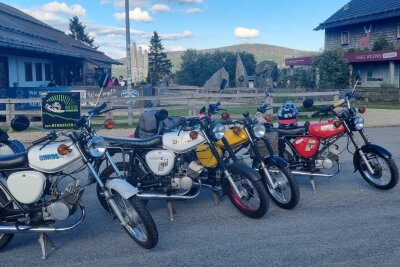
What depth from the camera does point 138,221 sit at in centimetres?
468

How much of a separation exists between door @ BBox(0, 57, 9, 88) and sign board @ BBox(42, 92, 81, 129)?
25.8 feet

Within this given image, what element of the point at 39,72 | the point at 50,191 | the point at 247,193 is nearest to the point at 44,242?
the point at 50,191

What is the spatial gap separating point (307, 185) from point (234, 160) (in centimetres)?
196

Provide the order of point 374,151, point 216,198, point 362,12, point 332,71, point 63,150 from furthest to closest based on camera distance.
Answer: point 362,12
point 332,71
point 374,151
point 216,198
point 63,150

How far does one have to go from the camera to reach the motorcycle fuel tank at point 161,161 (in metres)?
5.60

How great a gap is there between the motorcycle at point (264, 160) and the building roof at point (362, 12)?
28299 mm

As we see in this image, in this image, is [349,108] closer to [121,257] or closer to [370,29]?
[121,257]

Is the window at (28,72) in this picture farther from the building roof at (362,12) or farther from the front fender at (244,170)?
the building roof at (362,12)

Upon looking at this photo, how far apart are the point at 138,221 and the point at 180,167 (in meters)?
1.21

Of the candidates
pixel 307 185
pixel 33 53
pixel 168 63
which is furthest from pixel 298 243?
pixel 168 63

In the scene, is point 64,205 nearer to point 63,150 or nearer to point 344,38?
point 63,150

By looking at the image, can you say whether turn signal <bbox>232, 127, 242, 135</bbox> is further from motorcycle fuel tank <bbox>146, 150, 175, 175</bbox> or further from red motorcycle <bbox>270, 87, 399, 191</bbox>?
red motorcycle <bbox>270, 87, 399, 191</bbox>

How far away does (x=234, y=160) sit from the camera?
5785 millimetres

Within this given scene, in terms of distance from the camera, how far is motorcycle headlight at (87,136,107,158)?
181 inches
